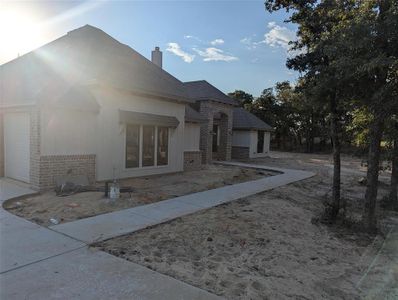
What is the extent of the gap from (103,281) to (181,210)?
12.3 ft

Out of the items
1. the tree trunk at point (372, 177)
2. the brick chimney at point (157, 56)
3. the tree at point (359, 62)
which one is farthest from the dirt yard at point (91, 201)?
the brick chimney at point (157, 56)

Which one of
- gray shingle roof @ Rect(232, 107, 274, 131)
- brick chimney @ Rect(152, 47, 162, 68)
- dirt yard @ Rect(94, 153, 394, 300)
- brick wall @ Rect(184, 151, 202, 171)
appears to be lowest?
dirt yard @ Rect(94, 153, 394, 300)

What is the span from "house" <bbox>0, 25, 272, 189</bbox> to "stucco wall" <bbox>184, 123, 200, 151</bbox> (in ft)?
3.18

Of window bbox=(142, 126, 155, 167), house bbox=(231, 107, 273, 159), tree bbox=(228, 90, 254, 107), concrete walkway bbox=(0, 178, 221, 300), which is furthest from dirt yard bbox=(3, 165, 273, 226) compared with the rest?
tree bbox=(228, 90, 254, 107)

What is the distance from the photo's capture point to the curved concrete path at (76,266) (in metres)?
3.66

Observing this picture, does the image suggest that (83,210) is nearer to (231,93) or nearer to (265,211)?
(265,211)

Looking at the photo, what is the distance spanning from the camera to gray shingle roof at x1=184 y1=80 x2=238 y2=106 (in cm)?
1983

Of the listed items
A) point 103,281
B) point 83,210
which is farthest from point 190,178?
point 103,281

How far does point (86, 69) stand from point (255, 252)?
8.49m

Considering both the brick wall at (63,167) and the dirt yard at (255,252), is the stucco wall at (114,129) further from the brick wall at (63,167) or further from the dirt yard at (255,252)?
the dirt yard at (255,252)

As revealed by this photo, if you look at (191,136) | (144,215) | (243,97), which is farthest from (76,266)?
(243,97)

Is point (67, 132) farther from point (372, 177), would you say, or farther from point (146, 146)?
point (372, 177)

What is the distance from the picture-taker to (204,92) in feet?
67.4

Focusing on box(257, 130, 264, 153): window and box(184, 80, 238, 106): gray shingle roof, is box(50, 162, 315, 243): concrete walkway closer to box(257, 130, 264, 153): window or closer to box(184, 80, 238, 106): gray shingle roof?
box(184, 80, 238, 106): gray shingle roof
